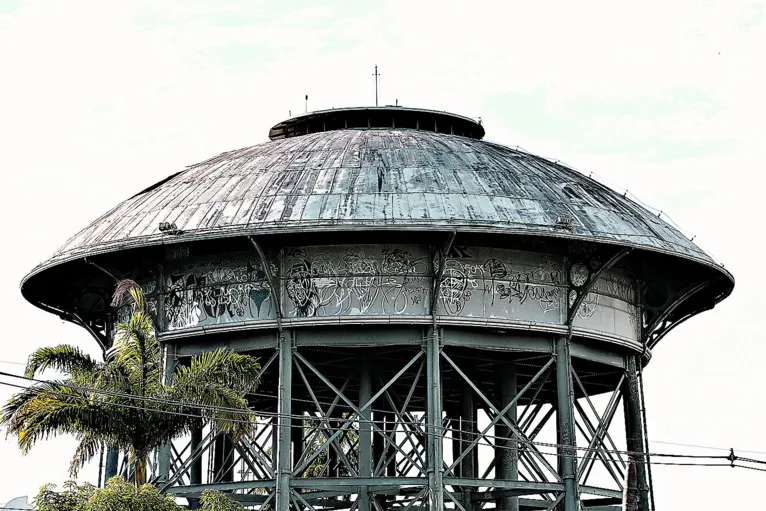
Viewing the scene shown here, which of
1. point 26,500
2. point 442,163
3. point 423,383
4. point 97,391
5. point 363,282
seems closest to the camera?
point 97,391

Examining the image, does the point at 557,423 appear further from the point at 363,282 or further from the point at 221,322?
the point at 221,322

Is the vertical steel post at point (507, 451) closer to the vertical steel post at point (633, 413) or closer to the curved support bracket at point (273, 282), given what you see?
the vertical steel post at point (633, 413)

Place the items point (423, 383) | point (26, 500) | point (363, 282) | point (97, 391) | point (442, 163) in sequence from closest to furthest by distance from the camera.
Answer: point (97, 391) < point (363, 282) < point (442, 163) < point (423, 383) < point (26, 500)

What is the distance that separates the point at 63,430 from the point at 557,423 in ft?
41.8

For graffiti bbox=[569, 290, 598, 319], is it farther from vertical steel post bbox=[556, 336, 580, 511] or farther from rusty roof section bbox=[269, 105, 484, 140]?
rusty roof section bbox=[269, 105, 484, 140]

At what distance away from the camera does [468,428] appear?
1646 inches

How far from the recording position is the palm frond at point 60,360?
102 ft

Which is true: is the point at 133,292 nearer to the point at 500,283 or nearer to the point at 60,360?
the point at 60,360

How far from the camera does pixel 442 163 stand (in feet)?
128

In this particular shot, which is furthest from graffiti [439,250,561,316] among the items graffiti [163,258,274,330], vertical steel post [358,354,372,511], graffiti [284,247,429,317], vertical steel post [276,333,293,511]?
graffiti [163,258,274,330]

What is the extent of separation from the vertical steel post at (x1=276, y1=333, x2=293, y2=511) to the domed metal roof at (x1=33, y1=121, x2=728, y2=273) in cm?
289

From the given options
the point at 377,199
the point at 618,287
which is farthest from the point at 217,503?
the point at 618,287

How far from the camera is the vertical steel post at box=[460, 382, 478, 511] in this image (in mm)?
39625

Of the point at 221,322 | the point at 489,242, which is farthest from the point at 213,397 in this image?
the point at 489,242
